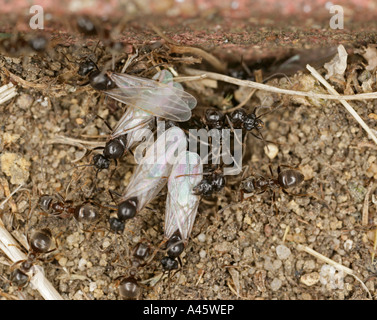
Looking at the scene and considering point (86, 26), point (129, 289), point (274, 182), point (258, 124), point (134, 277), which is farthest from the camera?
point (258, 124)

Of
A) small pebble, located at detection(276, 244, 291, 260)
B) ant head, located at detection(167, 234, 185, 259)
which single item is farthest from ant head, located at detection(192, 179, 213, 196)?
small pebble, located at detection(276, 244, 291, 260)

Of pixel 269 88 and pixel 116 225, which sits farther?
pixel 269 88

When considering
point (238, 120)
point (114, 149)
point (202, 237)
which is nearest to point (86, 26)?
point (114, 149)

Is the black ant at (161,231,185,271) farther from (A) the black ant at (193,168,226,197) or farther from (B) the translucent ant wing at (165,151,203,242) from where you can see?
(A) the black ant at (193,168,226,197)

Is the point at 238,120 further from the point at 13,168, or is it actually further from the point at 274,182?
the point at 13,168

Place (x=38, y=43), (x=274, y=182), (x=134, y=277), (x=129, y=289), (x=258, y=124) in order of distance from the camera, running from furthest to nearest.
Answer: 1. (x=258, y=124)
2. (x=274, y=182)
3. (x=134, y=277)
4. (x=129, y=289)
5. (x=38, y=43)
